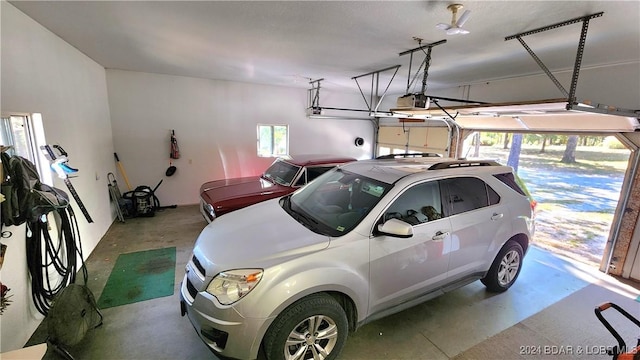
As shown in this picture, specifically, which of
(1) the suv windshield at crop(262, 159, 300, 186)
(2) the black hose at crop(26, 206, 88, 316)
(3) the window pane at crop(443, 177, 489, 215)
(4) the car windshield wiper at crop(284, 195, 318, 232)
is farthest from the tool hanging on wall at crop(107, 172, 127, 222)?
(3) the window pane at crop(443, 177, 489, 215)

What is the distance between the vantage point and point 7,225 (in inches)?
80.4

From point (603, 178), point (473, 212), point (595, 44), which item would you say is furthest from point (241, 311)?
point (603, 178)

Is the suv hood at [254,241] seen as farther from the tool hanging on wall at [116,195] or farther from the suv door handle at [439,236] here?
the tool hanging on wall at [116,195]

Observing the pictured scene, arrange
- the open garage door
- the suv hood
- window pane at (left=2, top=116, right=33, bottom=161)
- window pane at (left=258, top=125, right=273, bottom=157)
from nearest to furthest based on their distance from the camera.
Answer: the suv hood → window pane at (left=2, top=116, right=33, bottom=161) → the open garage door → window pane at (left=258, top=125, right=273, bottom=157)

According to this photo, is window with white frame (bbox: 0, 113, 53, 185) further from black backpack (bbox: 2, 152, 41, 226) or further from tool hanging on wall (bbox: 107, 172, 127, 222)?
tool hanging on wall (bbox: 107, 172, 127, 222)

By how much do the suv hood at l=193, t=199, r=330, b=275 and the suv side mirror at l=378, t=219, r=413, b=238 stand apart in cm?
47

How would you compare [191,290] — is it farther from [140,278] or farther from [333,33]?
[333,33]

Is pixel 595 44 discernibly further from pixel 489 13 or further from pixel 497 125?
pixel 497 125

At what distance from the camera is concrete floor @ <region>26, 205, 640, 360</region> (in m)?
2.39

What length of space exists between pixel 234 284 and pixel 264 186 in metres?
3.18

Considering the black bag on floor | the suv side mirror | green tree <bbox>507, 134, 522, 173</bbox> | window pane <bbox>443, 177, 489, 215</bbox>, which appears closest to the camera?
the suv side mirror

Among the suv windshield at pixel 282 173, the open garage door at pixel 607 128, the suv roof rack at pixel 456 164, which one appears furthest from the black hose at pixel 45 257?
the open garage door at pixel 607 128

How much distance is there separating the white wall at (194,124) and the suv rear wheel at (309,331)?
18.7ft

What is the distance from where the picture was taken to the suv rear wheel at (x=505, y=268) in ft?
10.2
